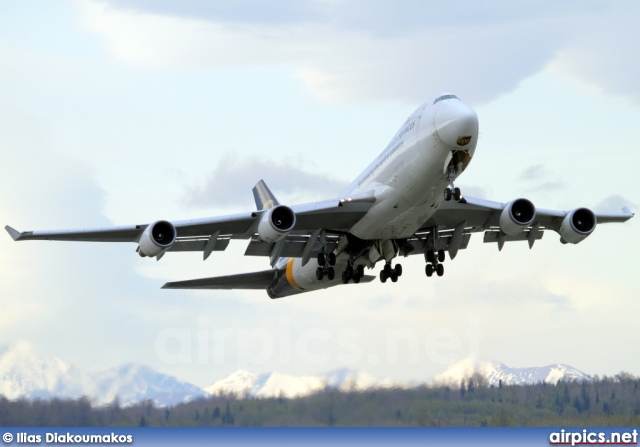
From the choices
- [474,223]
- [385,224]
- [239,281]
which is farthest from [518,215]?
[239,281]

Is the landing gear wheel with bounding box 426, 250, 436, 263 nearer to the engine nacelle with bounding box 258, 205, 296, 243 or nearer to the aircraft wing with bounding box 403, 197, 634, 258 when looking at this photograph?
the aircraft wing with bounding box 403, 197, 634, 258

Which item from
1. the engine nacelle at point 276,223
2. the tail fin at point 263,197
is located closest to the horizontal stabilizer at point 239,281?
the tail fin at point 263,197

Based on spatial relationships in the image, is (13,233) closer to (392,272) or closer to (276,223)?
(276,223)

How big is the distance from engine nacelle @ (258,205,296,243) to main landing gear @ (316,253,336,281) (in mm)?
4062

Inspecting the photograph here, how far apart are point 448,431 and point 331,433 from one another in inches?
196

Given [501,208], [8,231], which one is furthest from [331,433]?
[8,231]

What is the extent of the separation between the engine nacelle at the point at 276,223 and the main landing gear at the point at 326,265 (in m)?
4.06

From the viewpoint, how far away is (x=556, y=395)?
45594 mm

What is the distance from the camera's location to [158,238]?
34375 mm

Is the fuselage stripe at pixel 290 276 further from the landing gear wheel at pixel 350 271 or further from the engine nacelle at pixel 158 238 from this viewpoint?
the engine nacelle at pixel 158 238

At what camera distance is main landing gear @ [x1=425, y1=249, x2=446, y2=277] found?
38.4 metres

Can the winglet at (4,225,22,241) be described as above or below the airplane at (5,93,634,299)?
below

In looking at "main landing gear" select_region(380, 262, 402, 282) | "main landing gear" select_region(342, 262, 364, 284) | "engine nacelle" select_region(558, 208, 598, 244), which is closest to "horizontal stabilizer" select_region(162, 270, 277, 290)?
"main landing gear" select_region(342, 262, 364, 284)

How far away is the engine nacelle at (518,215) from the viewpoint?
3644cm
